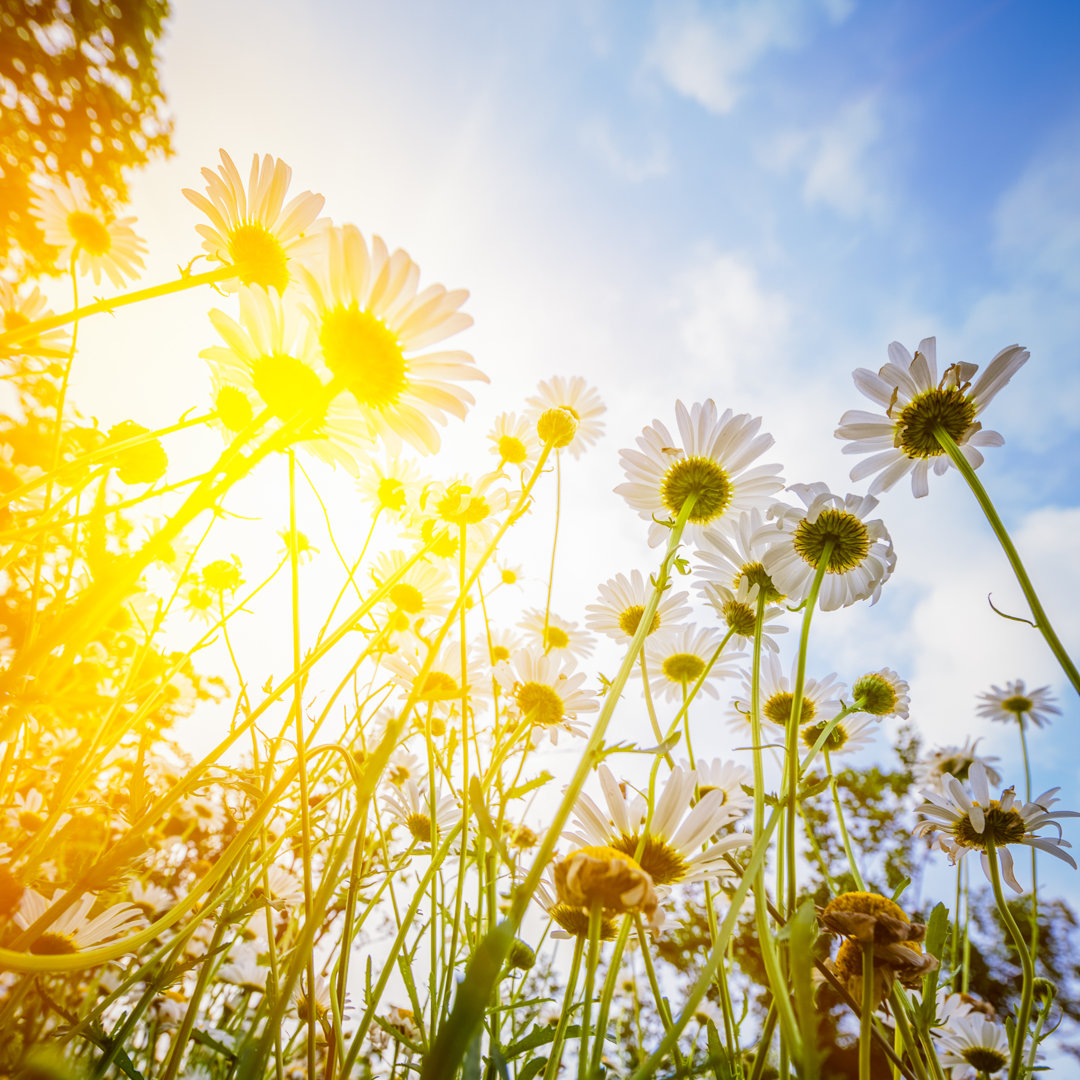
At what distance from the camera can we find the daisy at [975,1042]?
1.54 metres

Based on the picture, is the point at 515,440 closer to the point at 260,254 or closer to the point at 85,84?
the point at 260,254

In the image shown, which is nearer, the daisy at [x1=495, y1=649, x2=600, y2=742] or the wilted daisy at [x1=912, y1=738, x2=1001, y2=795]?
the daisy at [x1=495, y1=649, x2=600, y2=742]

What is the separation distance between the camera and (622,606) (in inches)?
69.0

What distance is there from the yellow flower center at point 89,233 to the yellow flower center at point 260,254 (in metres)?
0.80

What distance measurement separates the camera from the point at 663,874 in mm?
820

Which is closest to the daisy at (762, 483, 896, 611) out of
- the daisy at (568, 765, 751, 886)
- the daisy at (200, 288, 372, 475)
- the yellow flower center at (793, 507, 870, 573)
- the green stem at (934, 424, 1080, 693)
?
Result: the yellow flower center at (793, 507, 870, 573)

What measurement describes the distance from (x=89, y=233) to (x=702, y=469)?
1633mm

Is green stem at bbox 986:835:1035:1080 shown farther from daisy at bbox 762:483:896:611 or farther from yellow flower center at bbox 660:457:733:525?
yellow flower center at bbox 660:457:733:525

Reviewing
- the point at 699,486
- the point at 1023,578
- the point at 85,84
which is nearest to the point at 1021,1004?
the point at 1023,578

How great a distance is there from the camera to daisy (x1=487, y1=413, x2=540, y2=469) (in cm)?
183

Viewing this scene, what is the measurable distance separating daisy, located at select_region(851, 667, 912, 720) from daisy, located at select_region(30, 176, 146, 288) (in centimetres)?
222

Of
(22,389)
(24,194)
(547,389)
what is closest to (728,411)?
(547,389)

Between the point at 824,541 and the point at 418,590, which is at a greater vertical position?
the point at 418,590

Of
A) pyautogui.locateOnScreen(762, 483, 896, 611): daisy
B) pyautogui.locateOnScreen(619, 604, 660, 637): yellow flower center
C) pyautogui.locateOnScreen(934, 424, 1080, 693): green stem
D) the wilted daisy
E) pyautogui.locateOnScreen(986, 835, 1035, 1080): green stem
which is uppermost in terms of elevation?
the wilted daisy
